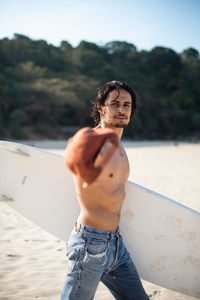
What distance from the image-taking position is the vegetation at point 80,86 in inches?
961

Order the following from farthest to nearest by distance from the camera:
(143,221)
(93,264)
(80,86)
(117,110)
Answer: (80,86)
(143,221)
(117,110)
(93,264)

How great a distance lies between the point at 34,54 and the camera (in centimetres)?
3350

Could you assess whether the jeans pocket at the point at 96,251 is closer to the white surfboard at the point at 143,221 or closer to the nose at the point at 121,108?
the nose at the point at 121,108

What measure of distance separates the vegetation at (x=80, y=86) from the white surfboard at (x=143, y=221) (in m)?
13.5

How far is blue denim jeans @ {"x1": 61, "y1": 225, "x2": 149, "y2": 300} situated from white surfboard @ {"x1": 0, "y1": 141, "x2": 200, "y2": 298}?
758 mm

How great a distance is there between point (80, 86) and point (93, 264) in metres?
29.3

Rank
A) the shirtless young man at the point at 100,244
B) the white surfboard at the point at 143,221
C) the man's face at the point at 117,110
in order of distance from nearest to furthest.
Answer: the shirtless young man at the point at 100,244 < the man's face at the point at 117,110 < the white surfboard at the point at 143,221

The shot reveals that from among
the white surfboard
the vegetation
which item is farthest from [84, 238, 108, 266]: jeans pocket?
the vegetation

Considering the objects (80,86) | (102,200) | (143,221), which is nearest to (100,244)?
(102,200)

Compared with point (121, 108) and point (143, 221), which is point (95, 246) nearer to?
point (121, 108)

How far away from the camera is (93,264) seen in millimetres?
1265

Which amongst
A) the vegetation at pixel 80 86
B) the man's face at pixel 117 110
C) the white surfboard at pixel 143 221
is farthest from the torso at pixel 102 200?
the vegetation at pixel 80 86

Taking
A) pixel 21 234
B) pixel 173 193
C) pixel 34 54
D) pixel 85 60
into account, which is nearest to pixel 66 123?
pixel 34 54

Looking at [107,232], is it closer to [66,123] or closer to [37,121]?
[37,121]
